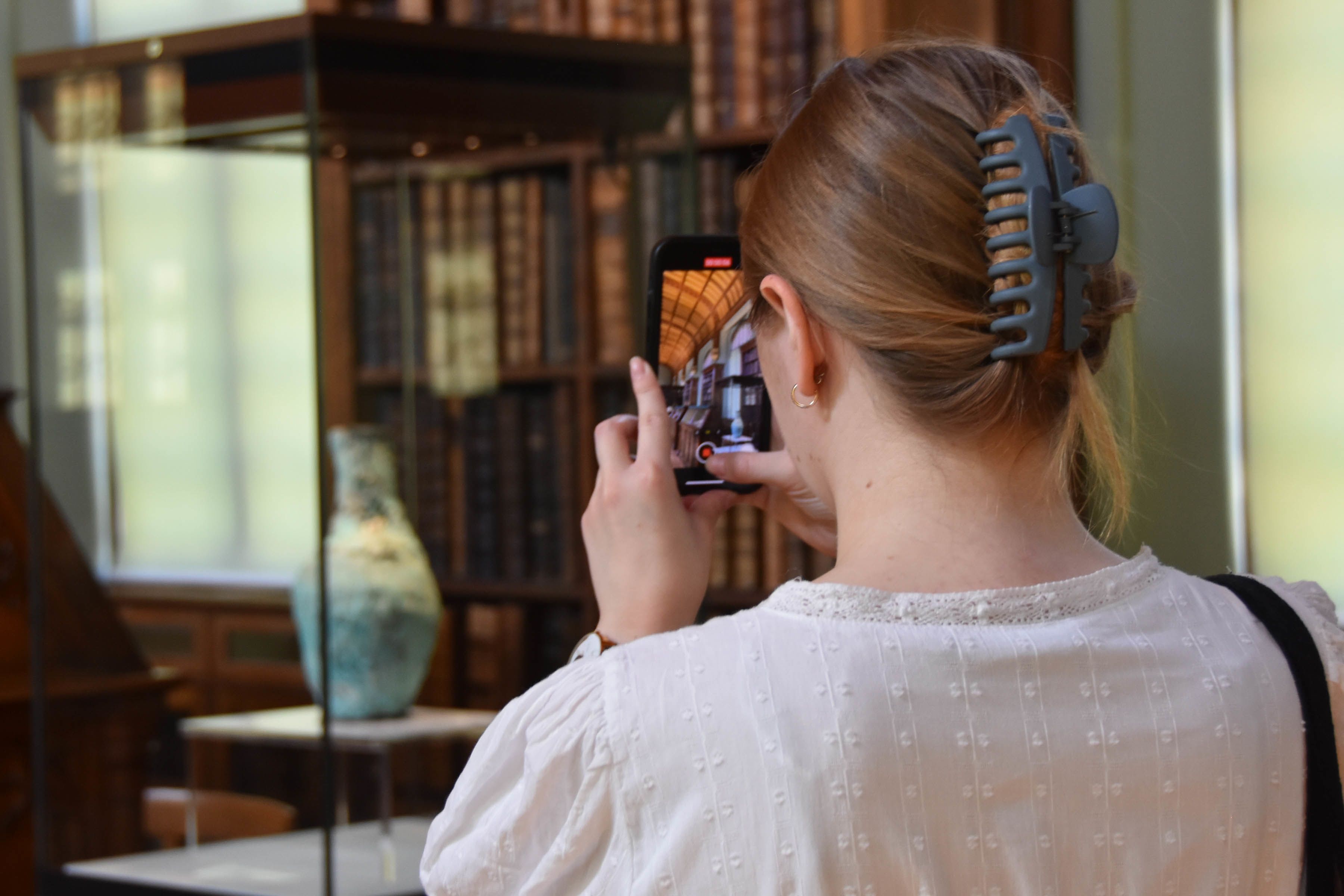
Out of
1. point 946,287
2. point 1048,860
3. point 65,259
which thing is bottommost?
point 1048,860

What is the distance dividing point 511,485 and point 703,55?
873 mm

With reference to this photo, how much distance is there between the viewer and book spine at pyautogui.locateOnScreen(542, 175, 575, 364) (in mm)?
2027

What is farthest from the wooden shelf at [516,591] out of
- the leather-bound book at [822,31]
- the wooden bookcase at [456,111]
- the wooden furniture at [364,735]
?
the leather-bound book at [822,31]

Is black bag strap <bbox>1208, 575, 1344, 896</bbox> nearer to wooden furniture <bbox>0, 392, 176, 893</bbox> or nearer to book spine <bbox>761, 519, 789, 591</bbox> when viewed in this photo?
book spine <bbox>761, 519, 789, 591</bbox>

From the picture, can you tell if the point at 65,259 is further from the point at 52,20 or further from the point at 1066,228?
the point at 1066,228

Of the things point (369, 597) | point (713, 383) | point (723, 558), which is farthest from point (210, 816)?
point (713, 383)

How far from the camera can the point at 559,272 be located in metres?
2.04

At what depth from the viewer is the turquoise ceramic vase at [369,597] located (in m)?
1.79

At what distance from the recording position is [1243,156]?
1.44 m

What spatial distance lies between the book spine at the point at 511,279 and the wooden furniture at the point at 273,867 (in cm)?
69

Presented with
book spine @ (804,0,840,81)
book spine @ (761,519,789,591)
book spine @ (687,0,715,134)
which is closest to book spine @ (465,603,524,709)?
book spine @ (761,519,789,591)

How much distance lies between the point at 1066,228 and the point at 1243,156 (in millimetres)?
890

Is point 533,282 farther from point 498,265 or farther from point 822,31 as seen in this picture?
point 822,31

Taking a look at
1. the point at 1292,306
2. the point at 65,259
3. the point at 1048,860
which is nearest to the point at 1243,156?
the point at 1292,306
